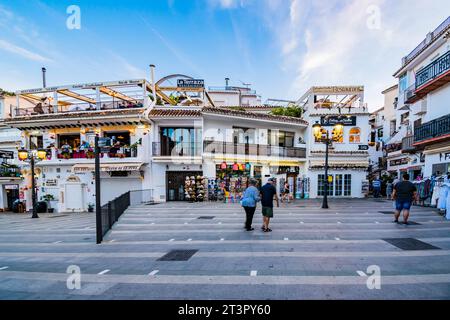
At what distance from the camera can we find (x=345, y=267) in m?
4.59

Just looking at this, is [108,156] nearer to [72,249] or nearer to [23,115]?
[23,115]

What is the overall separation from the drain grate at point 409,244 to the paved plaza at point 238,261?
2 centimetres

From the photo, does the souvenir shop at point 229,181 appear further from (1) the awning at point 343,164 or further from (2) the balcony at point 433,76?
(2) the balcony at point 433,76

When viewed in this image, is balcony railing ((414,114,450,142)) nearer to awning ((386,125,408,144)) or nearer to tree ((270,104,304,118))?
awning ((386,125,408,144))

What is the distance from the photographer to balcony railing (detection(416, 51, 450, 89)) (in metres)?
11.8

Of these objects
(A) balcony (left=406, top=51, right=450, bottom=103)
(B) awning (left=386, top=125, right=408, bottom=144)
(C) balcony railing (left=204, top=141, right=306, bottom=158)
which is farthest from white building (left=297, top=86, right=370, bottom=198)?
(B) awning (left=386, top=125, right=408, bottom=144)

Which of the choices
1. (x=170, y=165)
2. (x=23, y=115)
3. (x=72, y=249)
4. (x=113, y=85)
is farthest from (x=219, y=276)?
(x=23, y=115)

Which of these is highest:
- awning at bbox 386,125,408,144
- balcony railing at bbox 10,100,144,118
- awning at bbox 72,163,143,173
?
balcony railing at bbox 10,100,144,118

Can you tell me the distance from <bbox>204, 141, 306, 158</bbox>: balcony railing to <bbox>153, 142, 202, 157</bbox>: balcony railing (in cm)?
81

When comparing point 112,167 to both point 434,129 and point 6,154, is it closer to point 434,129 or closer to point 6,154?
point 6,154

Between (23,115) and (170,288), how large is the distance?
→ 23.7 m

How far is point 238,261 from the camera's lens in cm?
511

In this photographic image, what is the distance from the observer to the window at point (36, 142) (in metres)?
19.6
